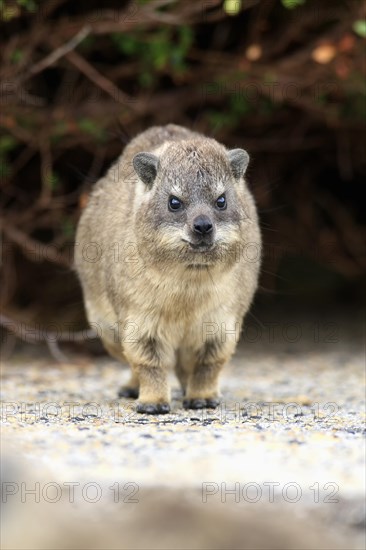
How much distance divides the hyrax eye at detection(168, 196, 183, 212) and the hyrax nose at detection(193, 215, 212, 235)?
0.88ft

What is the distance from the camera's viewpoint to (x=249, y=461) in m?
4.91

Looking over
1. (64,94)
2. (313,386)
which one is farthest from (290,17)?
(313,386)

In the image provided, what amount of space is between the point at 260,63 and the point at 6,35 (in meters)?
2.44

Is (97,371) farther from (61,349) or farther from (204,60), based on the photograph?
(204,60)

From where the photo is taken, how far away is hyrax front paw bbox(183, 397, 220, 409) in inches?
268

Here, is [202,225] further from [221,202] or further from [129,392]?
[129,392]

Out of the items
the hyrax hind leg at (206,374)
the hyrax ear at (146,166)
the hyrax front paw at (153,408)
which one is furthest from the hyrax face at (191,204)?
the hyrax front paw at (153,408)

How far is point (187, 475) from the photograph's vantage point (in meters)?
4.68

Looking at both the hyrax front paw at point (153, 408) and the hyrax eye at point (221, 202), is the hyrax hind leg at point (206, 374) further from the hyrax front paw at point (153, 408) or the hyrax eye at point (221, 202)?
the hyrax eye at point (221, 202)

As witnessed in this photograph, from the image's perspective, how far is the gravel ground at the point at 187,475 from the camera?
14.1 ft

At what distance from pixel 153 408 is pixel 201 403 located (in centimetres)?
48

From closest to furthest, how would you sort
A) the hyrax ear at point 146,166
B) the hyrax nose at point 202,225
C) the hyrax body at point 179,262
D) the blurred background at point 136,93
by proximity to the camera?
the hyrax nose at point 202,225 < the hyrax body at point 179,262 < the hyrax ear at point 146,166 < the blurred background at point 136,93

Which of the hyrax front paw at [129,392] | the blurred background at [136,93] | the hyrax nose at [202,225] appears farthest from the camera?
the blurred background at [136,93]

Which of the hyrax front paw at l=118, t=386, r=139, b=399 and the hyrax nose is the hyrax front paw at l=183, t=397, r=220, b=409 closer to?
the hyrax front paw at l=118, t=386, r=139, b=399
